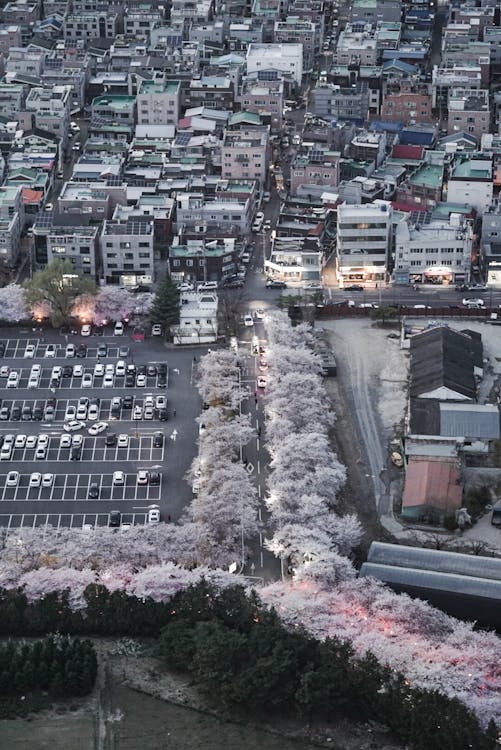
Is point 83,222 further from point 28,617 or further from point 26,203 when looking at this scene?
point 28,617

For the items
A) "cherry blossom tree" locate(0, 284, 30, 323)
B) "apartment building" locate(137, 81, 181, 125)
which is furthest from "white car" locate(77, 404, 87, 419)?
"apartment building" locate(137, 81, 181, 125)

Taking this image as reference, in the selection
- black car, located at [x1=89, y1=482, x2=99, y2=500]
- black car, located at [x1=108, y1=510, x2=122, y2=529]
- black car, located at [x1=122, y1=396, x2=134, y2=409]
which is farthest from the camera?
black car, located at [x1=122, y1=396, x2=134, y2=409]

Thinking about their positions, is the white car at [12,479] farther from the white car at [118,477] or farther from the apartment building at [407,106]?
the apartment building at [407,106]

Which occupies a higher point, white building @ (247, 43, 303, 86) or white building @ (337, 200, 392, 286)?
white building @ (247, 43, 303, 86)

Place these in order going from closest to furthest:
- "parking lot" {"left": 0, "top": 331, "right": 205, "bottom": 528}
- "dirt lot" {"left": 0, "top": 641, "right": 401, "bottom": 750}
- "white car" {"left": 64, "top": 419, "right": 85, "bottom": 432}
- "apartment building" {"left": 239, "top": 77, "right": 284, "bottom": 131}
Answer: "dirt lot" {"left": 0, "top": 641, "right": 401, "bottom": 750} → "parking lot" {"left": 0, "top": 331, "right": 205, "bottom": 528} → "white car" {"left": 64, "top": 419, "right": 85, "bottom": 432} → "apartment building" {"left": 239, "top": 77, "right": 284, "bottom": 131}

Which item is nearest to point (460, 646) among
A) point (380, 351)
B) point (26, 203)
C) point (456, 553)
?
point (456, 553)

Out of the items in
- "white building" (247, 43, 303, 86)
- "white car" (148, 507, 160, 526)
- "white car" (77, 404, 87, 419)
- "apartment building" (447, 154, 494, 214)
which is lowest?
"white car" (148, 507, 160, 526)

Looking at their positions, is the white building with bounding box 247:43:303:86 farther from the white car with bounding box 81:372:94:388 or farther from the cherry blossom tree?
the white car with bounding box 81:372:94:388

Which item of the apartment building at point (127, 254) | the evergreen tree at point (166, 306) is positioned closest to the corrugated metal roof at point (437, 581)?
the evergreen tree at point (166, 306)
